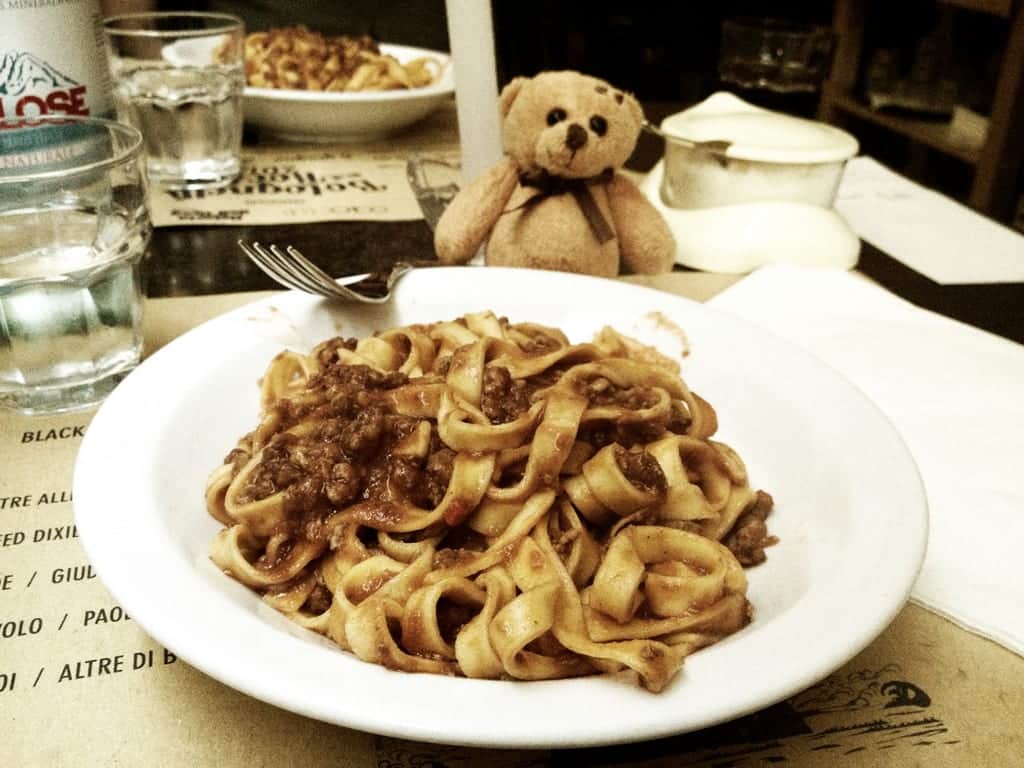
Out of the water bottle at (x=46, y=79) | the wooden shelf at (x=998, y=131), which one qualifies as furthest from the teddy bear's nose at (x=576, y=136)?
the wooden shelf at (x=998, y=131)

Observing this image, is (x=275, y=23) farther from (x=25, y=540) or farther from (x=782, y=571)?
(x=782, y=571)

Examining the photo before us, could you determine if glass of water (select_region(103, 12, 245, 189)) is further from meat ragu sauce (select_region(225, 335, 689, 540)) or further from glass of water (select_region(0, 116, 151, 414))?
meat ragu sauce (select_region(225, 335, 689, 540))

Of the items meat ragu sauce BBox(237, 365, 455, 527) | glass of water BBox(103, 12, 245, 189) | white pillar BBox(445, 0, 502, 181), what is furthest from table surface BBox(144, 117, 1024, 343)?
meat ragu sauce BBox(237, 365, 455, 527)

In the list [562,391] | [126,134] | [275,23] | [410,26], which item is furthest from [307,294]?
[410,26]

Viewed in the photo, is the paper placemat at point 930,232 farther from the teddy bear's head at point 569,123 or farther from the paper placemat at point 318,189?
the paper placemat at point 318,189

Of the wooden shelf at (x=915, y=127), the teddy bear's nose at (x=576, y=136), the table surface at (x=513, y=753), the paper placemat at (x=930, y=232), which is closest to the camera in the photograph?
the table surface at (x=513, y=753)

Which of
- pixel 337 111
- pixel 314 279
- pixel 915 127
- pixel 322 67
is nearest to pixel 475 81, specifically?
pixel 314 279

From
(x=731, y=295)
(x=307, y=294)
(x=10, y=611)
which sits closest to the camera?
(x=10, y=611)
